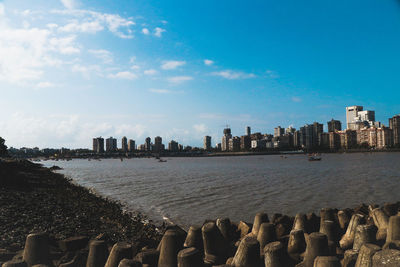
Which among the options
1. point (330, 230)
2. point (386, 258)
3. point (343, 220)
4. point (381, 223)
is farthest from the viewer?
point (343, 220)

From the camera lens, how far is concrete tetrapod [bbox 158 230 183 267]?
17.1ft

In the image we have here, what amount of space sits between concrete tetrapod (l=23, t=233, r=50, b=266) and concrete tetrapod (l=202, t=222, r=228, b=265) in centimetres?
319

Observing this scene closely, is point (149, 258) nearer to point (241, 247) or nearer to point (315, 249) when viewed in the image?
point (241, 247)

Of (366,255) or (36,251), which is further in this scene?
(36,251)

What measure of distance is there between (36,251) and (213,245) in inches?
140

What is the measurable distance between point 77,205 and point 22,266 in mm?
13808

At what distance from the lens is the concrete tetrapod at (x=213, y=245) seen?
6.03 meters

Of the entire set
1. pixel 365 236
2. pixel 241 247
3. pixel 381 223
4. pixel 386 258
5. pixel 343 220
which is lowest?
pixel 343 220

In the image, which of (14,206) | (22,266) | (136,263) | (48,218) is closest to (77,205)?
(14,206)

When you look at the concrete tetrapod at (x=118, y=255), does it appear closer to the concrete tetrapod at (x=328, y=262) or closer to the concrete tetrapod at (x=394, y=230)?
the concrete tetrapod at (x=328, y=262)

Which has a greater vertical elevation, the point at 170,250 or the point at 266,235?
the point at 170,250

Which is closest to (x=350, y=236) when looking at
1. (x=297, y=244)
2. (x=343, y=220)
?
(x=297, y=244)

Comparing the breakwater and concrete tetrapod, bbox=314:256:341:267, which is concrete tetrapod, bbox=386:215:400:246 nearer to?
the breakwater

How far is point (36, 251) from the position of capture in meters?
5.59
